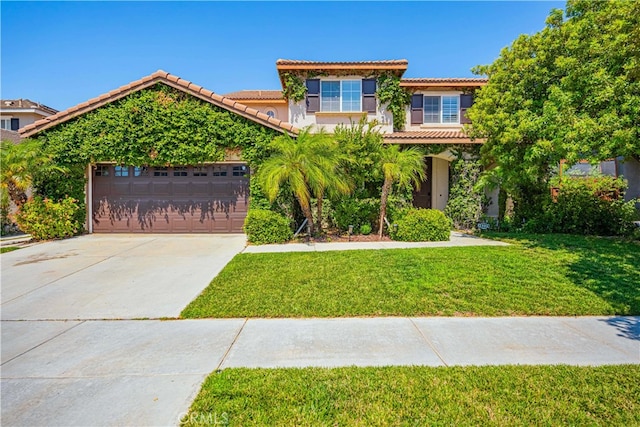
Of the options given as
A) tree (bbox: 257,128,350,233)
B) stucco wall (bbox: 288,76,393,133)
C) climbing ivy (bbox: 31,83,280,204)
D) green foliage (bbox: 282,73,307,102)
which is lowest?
tree (bbox: 257,128,350,233)

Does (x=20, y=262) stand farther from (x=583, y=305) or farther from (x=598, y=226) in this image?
(x=598, y=226)

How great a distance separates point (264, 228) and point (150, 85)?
654 centimetres

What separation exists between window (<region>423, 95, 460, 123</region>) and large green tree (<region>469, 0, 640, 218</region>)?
5.02 m

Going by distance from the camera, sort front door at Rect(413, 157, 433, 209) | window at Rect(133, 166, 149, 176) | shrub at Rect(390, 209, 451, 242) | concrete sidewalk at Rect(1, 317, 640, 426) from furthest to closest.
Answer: front door at Rect(413, 157, 433, 209) < window at Rect(133, 166, 149, 176) < shrub at Rect(390, 209, 451, 242) < concrete sidewalk at Rect(1, 317, 640, 426)

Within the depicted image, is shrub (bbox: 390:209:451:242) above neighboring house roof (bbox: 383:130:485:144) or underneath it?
underneath

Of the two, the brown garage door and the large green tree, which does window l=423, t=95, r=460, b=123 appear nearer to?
the large green tree

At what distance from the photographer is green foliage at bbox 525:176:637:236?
35.3 ft

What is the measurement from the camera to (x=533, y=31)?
10.3 m

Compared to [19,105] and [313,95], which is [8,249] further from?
[19,105]

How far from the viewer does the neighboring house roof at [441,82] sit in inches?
627

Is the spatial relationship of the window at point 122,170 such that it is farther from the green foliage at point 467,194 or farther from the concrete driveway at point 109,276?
the green foliage at point 467,194

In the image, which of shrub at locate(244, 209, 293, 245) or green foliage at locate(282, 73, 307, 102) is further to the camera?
green foliage at locate(282, 73, 307, 102)

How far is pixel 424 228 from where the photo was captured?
10648 millimetres

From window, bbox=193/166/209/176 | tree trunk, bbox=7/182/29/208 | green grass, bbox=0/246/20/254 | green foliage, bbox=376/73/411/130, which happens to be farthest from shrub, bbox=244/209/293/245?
green foliage, bbox=376/73/411/130
